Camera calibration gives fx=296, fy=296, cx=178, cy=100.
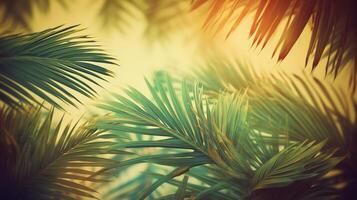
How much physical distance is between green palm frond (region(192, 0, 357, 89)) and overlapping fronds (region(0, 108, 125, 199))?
42 centimetres

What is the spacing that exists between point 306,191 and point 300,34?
0.38m

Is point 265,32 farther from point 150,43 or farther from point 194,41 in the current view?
point 150,43

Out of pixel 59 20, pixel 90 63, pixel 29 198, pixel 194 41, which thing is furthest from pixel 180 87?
pixel 29 198

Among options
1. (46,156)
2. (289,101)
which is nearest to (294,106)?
(289,101)

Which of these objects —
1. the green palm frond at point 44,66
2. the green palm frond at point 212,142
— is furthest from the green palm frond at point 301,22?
the green palm frond at point 44,66

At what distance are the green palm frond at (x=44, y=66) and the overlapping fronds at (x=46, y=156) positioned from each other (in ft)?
0.17

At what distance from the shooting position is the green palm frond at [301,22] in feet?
2.21

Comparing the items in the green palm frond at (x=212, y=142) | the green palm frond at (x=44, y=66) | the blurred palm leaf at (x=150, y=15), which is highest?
the blurred palm leaf at (x=150, y=15)

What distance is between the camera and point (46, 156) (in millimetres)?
706

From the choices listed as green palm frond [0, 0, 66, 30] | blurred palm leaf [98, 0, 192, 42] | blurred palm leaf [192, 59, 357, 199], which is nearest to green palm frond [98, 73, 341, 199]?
blurred palm leaf [192, 59, 357, 199]

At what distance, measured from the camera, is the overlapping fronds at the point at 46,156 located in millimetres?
695

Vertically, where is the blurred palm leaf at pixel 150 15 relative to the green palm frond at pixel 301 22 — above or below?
above

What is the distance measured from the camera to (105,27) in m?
0.75

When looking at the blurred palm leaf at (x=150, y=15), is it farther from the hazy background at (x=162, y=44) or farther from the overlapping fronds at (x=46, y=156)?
the overlapping fronds at (x=46, y=156)
